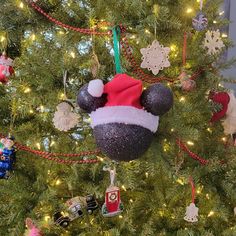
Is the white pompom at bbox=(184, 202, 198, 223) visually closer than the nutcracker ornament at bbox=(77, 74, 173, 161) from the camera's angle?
No

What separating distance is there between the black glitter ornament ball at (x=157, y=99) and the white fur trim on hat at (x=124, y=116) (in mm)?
19

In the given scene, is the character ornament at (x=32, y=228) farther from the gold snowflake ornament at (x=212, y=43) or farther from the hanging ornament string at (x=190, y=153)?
the gold snowflake ornament at (x=212, y=43)

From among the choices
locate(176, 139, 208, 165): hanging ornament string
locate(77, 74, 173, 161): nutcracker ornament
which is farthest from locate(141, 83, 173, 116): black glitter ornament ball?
locate(176, 139, 208, 165): hanging ornament string

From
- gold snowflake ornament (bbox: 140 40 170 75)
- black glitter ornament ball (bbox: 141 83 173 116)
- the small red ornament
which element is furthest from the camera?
the small red ornament

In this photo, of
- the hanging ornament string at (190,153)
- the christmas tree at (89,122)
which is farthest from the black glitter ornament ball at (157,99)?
the hanging ornament string at (190,153)

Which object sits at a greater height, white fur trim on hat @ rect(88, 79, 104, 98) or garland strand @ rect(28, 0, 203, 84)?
garland strand @ rect(28, 0, 203, 84)

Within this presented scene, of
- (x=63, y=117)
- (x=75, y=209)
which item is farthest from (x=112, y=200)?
(x=63, y=117)

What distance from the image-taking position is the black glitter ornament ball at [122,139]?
0.68 meters

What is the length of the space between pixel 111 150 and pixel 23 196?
1.29ft

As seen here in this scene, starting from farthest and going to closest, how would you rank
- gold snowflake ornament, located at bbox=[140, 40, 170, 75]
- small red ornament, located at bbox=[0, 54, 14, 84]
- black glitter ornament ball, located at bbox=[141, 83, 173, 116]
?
small red ornament, located at bbox=[0, 54, 14, 84]
gold snowflake ornament, located at bbox=[140, 40, 170, 75]
black glitter ornament ball, located at bbox=[141, 83, 173, 116]

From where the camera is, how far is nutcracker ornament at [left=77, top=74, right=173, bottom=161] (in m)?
0.68

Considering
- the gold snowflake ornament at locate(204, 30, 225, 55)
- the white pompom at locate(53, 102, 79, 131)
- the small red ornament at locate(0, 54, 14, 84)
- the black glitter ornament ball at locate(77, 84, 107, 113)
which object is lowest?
the black glitter ornament ball at locate(77, 84, 107, 113)

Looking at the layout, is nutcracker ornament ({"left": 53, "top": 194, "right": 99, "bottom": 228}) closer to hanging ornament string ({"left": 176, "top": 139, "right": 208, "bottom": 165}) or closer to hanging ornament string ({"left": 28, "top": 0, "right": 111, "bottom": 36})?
hanging ornament string ({"left": 176, "top": 139, "right": 208, "bottom": 165})

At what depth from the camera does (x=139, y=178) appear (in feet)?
3.50
